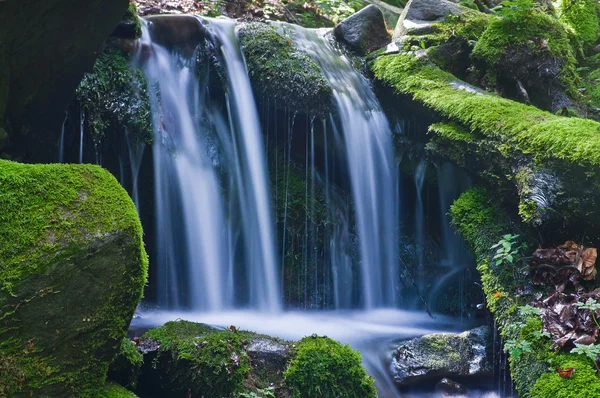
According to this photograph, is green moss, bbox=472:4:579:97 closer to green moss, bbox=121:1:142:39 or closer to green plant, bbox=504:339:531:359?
green plant, bbox=504:339:531:359

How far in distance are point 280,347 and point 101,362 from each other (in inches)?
55.7

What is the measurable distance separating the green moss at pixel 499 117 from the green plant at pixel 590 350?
61.3 inches

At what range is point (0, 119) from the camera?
4.25 meters

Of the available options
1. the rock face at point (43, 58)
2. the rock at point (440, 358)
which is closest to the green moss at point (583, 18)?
the rock at point (440, 358)

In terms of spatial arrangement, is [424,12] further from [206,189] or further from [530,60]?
[206,189]

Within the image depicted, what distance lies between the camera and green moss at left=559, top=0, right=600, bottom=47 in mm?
9359

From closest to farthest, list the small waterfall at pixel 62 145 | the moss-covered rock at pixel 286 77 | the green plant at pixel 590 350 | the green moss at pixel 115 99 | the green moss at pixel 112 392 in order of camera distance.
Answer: the green moss at pixel 112 392, the green plant at pixel 590 350, the small waterfall at pixel 62 145, the green moss at pixel 115 99, the moss-covered rock at pixel 286 77

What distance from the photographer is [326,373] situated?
388 centimetres

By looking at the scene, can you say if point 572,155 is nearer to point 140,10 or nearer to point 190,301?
point 190,301

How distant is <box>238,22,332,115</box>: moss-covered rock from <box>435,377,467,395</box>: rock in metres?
3.63

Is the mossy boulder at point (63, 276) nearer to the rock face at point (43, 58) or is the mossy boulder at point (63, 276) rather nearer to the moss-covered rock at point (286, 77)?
the rock face at point (43, 58)

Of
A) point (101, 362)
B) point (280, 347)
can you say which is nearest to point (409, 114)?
point (280, 347)

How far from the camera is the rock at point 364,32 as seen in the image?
870cm

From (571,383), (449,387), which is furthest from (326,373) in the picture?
(571,383)
